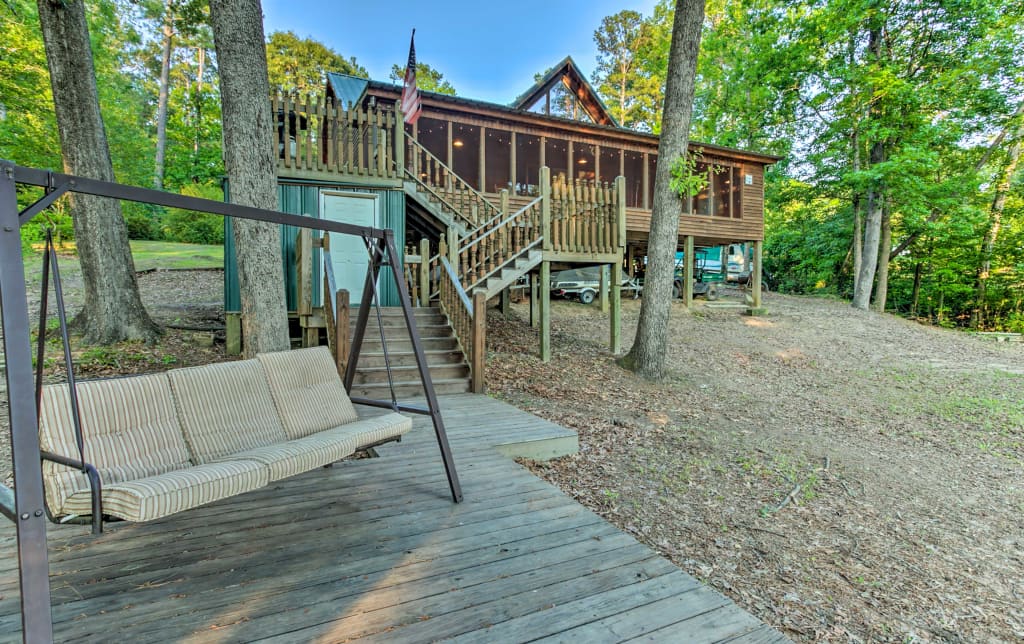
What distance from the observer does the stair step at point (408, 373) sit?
6.51 meters

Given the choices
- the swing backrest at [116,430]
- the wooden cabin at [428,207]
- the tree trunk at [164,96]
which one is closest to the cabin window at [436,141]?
the wooden cabin at [428,207]

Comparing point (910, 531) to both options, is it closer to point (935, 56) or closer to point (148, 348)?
point (148, 348)

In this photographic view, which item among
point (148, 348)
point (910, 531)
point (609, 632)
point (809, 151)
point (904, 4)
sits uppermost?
point (904, 4)

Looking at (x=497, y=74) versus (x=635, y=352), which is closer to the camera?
(x=635, y=352)

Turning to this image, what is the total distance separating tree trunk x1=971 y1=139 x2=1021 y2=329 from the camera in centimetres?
1834

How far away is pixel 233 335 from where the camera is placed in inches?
320

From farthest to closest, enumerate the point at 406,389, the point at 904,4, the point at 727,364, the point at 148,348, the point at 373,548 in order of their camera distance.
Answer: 1. the point at 904,4
2. the point at 727,364
3. the point at 148,348
4. the point at 406,389
5. the point at 373,548

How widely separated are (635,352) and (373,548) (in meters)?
6.96

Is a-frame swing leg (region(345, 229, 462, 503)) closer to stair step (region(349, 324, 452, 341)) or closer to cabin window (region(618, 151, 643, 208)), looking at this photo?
stair step (region(349, 324, 452, 341))

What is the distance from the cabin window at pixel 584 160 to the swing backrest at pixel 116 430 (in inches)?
592

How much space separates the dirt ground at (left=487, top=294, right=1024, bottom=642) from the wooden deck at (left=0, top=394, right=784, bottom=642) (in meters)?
1.03

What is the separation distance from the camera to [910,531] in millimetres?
4113

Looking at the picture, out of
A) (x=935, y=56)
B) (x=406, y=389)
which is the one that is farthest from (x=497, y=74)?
(x=406, y=389)

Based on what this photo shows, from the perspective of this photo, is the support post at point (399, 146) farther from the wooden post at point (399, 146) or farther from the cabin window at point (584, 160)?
the cabin window at point (584, 160)
